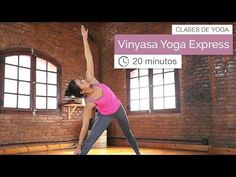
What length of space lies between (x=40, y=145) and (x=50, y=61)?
151 centimetres

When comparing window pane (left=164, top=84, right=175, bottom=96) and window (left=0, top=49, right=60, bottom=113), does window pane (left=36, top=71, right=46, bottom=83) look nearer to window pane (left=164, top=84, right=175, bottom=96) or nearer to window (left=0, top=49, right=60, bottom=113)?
window (left=0, top=49, right=60, bottom=113)

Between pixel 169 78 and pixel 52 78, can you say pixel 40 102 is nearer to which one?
A: pixel 52 78

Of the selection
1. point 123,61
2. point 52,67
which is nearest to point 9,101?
point 52,67

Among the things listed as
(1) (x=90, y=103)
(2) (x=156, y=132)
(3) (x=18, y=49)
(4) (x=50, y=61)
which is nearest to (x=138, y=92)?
(2) (x=156, y=132)

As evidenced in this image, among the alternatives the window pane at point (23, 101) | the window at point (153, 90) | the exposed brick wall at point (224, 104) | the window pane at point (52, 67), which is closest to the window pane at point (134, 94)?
the window at point (153, 90)

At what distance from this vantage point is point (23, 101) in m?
5.10

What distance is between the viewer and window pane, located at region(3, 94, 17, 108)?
4.83 meters

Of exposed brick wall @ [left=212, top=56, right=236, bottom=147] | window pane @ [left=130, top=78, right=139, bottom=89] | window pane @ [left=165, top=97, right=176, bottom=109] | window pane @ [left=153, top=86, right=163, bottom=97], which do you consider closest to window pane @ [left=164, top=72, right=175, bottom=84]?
window pane @ [left=153, top=86, right=163, bottom=97]

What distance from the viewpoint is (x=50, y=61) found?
18.5 feet

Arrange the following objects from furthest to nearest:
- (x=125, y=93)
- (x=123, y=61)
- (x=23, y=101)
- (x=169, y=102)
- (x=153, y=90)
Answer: (x=125, y=93)
(x=153, y=90)
(x=169, y=102)
(x=23, y=101)
(x=123, y=61)

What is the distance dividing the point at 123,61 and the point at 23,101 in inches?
80.7

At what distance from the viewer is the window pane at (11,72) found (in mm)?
4867
